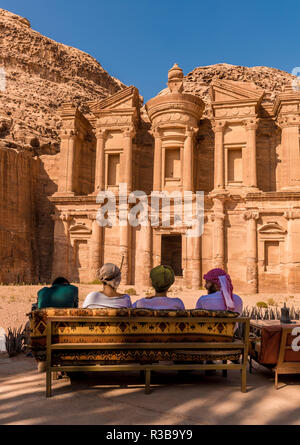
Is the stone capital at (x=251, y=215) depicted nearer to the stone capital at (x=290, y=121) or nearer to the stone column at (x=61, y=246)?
the stone capital at (x=290, y=121)

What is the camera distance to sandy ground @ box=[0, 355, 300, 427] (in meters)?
4.15

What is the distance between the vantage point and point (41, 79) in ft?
136

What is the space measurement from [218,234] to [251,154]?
5.51m

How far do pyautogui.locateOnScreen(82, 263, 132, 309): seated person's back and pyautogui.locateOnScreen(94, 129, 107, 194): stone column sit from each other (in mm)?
20290

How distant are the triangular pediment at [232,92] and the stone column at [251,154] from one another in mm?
1515

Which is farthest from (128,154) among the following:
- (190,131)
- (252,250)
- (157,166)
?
(252,250)

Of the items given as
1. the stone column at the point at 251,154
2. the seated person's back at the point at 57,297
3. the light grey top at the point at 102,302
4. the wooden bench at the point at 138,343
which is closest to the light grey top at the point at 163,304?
the light grey top at the point at 102,302

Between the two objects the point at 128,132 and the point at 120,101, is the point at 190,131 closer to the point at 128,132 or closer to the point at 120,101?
the point at 128,132

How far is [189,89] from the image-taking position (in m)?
35.4

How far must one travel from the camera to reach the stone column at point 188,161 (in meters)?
24.1

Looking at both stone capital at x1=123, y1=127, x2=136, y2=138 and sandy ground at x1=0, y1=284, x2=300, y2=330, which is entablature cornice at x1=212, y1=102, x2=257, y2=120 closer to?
stone capital at x1=123, y1=127, x2=136, y2=138

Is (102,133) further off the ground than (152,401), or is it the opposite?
(102,133)

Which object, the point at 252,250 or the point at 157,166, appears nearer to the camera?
the point at 252,250
